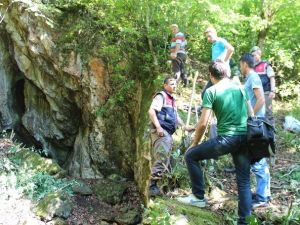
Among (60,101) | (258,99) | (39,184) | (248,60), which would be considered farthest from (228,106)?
(60,101)

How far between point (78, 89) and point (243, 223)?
27.9 feet

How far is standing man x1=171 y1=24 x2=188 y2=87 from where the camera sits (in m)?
9.95

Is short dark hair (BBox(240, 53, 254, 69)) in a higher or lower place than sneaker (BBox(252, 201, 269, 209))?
higher

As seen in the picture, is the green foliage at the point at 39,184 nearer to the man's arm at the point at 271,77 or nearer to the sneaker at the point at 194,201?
the sneaker at the point at 194,201

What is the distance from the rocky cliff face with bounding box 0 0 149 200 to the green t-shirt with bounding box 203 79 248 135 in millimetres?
4776

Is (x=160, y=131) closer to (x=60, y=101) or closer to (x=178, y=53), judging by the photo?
(x=178, y=53)

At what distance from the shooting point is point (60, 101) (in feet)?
42.5

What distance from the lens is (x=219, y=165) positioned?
6949 millimetres

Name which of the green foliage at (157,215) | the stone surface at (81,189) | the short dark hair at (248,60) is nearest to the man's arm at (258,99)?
the short dark hair at (248,60)

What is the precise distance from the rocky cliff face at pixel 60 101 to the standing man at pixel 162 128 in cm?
312

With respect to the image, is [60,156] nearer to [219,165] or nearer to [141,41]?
[141,41]

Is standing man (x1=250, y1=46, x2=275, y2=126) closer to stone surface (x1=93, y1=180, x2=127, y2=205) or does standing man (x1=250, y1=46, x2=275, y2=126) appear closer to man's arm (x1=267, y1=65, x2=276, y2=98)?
man's arm (x1=267, y1=65, x2=276, y2=98)

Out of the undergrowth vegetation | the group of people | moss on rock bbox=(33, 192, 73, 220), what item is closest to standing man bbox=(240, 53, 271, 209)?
the group of people

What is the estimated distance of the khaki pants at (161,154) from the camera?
228 inches
